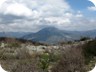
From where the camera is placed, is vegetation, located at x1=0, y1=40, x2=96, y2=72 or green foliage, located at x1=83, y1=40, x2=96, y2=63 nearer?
vegetation, located at x1=0, y1=40, x2=96, y2=72

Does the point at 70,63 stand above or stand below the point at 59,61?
above

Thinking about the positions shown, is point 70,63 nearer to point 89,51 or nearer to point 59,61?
point 59,61

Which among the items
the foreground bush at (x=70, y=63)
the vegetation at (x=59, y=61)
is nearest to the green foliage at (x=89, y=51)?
the vegetation at (x=59, y=61)

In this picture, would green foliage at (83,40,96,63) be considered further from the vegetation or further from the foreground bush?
the foreground bush

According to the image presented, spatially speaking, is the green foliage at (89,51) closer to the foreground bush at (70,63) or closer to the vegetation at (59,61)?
the vegetation at (59,61)

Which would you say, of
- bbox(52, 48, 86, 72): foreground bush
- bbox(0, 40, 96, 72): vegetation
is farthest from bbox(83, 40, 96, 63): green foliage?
bbox(52, 48, 86, 72): foreground bush

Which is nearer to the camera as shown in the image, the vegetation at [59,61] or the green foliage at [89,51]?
the vegetation at [59,61]

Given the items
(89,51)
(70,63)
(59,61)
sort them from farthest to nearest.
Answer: (89,51) → (59,61) → (70,63)

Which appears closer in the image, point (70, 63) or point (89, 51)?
point (70, 63)

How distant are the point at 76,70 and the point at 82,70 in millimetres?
219

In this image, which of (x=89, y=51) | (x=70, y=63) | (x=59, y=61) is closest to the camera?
(x=70, y=63)

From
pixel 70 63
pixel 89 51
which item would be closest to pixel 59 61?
pixel 70 63

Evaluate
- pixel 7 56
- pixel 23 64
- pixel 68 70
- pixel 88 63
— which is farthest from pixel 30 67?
pixel 7 56

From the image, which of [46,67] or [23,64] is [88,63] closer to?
[46,67]
